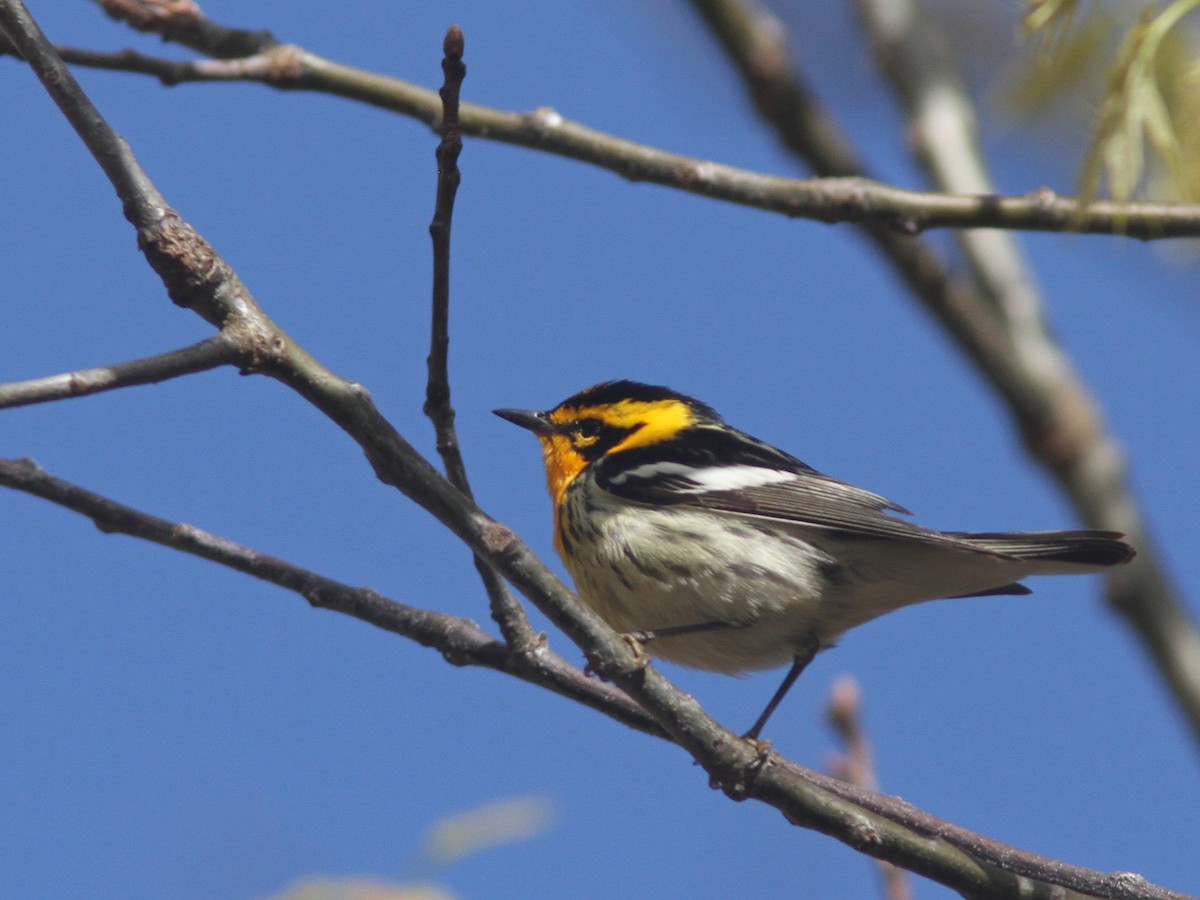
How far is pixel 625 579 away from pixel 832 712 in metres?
0.88

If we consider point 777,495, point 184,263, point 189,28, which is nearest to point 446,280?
point 184,263

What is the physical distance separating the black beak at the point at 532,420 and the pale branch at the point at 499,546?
2464 mm

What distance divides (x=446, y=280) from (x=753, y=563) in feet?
7.13

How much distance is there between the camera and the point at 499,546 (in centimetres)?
255

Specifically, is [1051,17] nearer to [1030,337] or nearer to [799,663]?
[1030,337]

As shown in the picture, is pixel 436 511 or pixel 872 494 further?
pixel 872 494

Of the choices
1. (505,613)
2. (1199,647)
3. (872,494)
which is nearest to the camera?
(505,613)

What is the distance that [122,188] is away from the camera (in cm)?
246

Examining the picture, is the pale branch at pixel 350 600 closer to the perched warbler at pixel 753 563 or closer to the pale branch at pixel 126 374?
the pale branch at pixel 126 374

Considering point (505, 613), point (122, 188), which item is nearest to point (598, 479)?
point (505, 613)

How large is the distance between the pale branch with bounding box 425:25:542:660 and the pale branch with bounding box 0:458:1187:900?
0.96 feet

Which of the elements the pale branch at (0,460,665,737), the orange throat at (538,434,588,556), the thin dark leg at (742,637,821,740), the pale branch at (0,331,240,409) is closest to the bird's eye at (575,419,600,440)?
the orange throat at (538,434,588,556)

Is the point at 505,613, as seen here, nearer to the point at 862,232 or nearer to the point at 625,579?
the point at 625,579

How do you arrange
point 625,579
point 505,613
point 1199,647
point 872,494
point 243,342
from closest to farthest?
point 243,342 → point 505,613 → point 1199,647 → point 625,579 → point 872,494
